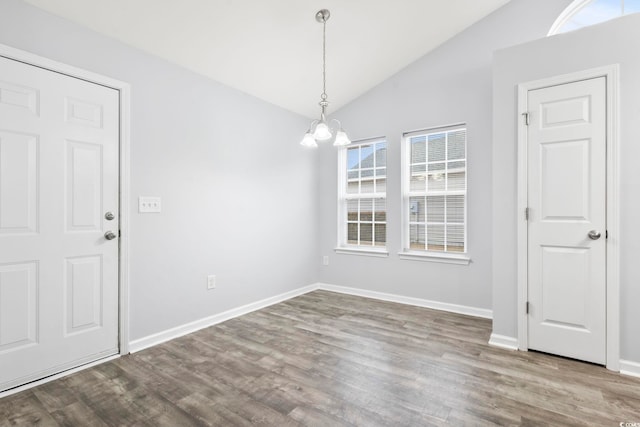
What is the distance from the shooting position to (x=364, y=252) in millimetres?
4344

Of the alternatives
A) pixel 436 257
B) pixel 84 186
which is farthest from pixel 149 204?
pixel 436 257

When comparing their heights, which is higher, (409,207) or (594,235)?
(409,207)

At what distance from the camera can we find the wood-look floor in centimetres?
180

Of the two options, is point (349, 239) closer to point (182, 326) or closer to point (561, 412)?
point (182, 326)

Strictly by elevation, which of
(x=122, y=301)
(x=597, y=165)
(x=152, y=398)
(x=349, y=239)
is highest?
(x=597, y=165)

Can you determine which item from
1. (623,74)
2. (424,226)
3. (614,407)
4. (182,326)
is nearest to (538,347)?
(614,407)

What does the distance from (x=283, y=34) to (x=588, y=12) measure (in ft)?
9.84

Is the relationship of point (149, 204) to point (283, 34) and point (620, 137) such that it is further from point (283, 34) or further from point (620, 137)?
point (620, 137)

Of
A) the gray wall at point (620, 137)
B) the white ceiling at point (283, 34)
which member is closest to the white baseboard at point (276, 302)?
the gray wall at point (620, 137)

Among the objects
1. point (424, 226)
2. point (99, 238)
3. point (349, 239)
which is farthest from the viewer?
point (349, 239)

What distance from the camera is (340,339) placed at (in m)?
2.90

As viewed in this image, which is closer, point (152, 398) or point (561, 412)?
point (561, 412)

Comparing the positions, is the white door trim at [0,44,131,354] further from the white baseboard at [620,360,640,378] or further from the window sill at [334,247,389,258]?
the white baseboard at [620,360,640,378]

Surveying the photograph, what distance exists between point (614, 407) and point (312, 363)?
189cm
